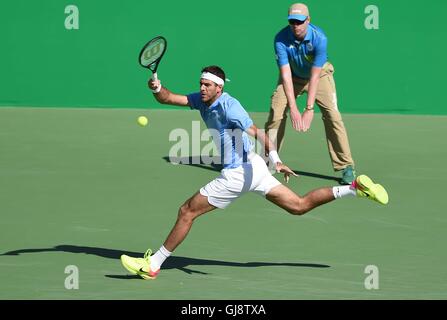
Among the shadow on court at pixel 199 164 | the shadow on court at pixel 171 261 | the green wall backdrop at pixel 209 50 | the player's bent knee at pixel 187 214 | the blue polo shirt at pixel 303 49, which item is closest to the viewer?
the player's bent knee at pixel 187 214

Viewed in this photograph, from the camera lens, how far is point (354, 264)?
332 inches

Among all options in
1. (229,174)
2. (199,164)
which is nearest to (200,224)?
(229,174)

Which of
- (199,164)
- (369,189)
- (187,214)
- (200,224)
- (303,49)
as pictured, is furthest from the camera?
(199,164)

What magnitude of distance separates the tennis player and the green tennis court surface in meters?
0.38

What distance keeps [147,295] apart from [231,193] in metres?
1.12

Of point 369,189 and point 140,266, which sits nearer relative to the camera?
point 140,266

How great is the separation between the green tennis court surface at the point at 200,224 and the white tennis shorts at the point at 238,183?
1.65ft

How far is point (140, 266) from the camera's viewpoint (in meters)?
7.95

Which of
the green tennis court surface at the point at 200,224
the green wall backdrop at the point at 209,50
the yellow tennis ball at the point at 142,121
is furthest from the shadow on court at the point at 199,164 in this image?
→ the green wall backdrop at the point at 209,50

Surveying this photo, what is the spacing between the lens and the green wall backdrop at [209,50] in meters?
16.4

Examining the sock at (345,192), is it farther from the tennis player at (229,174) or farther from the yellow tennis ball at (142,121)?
the yellow tennis ball at (142,121)

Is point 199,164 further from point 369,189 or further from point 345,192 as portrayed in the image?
point 369,189

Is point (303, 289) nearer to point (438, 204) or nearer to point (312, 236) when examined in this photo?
point (312, 236)

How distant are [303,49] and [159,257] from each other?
13.1 feet
